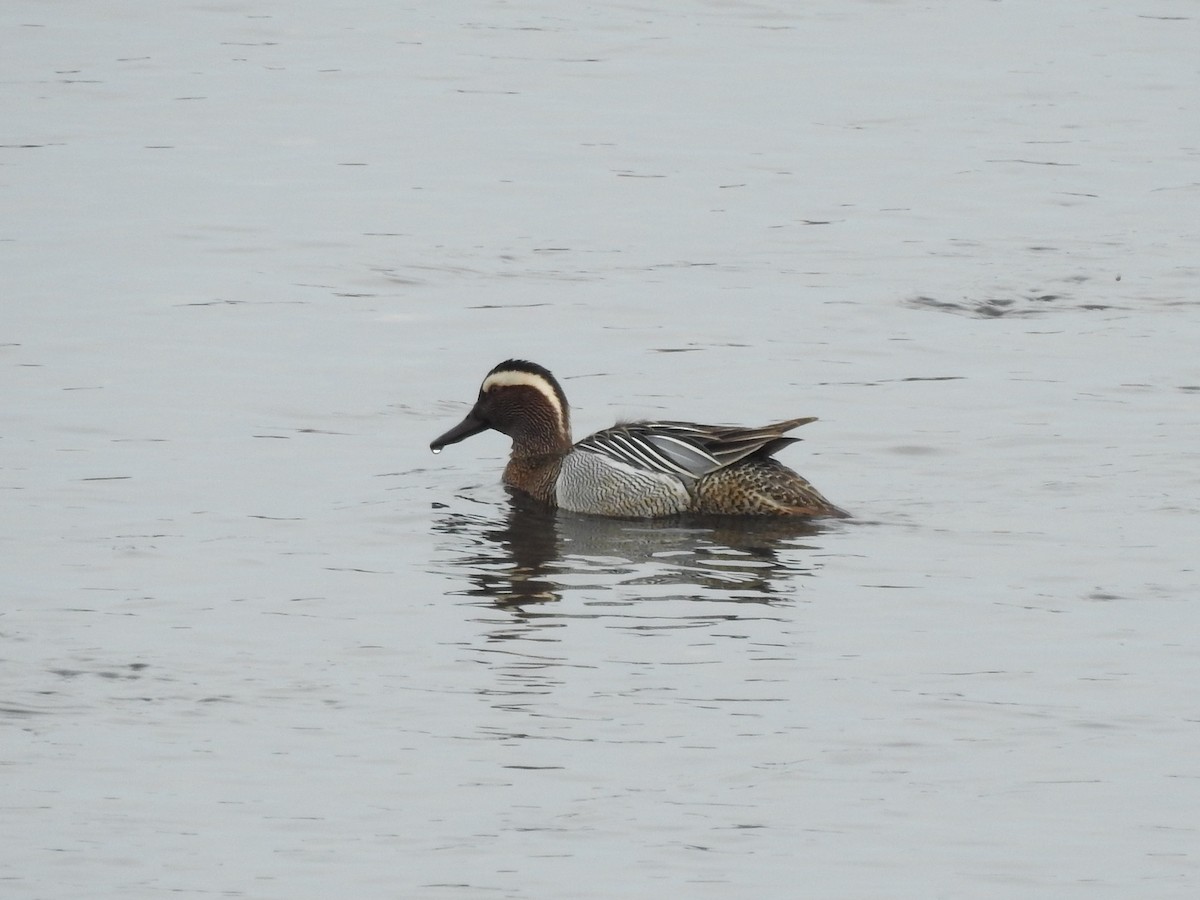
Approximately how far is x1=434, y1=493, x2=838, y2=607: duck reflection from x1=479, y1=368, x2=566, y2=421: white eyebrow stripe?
937 millimetres

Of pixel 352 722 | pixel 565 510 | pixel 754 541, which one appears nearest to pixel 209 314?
pixel 565 510

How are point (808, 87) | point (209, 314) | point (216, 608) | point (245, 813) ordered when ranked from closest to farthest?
point (245, 813) < point (216, 608) < point (209, 314) < point (808, 87)

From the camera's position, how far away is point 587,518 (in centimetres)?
1316

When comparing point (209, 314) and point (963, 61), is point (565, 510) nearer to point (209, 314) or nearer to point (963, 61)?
point (209, 314)

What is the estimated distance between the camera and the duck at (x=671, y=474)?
41.1ft

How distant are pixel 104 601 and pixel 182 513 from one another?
1.89 m

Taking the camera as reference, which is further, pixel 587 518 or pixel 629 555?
pixel 587 518

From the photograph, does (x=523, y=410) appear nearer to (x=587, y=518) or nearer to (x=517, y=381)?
(x=517, y=381)

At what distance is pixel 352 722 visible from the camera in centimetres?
870

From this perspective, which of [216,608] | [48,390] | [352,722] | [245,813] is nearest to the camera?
[245,813]

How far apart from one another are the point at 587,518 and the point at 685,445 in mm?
735

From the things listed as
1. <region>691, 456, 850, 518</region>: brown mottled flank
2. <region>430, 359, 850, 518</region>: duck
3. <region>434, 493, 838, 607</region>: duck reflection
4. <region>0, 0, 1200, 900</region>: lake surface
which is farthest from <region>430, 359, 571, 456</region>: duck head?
→ <region>691, 456, 850, 518</region>: brown mottled flank

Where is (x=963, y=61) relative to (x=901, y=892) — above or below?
above

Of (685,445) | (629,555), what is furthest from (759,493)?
(629,555)
